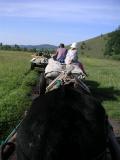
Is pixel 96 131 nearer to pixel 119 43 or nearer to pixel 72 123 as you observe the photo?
pixel 72 123

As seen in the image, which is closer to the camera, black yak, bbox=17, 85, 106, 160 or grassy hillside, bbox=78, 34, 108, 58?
black yak, bbox=17, 85, 106, 160

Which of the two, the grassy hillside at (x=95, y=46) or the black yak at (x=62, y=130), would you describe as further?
Result: the grassy hillside at (x=95, y=46)

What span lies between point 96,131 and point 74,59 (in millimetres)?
11449

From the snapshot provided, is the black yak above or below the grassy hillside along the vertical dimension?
above

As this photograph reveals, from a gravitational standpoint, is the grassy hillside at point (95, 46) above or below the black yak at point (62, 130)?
below

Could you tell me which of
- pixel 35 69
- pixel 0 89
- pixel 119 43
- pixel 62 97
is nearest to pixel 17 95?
pixel 0 89

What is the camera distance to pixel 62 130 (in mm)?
4875

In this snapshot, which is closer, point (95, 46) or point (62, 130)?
point (62, 130)

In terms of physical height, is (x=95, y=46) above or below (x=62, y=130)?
below

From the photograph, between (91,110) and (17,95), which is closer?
(91,110)

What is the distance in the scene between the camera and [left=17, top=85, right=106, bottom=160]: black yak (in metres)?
4.86

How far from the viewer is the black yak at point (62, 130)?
4.86 m

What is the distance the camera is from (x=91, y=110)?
525 cm

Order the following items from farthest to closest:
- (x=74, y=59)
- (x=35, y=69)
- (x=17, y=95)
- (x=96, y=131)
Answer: (x=35, y=69) → (x=74, y=59) → (x=17, y=95) → (x=96, y=131)
